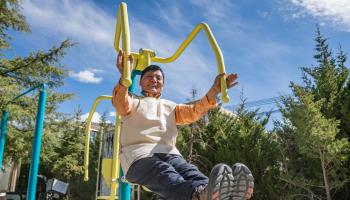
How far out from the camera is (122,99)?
223 cm

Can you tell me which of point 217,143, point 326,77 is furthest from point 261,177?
point 326,77

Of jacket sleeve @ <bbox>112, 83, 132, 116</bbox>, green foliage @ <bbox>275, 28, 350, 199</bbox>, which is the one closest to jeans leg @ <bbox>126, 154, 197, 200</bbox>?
jacket sleeve @ <bbox>112, 83, 132, 116</bbox>

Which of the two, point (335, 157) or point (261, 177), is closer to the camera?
point (335, 157)

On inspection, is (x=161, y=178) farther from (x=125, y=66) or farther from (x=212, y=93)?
(x=212, y=93)

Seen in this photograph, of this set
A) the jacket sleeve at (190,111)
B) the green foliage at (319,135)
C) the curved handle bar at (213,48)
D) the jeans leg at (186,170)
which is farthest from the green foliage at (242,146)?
the jeans leg at (186,170)

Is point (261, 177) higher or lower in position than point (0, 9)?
lower

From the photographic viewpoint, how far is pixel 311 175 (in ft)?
23.6

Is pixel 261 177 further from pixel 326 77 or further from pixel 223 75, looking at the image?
pixel 223 75

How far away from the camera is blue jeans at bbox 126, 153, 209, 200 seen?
1825mm

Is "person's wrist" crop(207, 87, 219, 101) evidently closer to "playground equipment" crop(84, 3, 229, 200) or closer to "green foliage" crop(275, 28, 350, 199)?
"playground equipment" crop(84, 3, 229, 200)

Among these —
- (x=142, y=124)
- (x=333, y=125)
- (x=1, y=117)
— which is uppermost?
(x=1, y=117)

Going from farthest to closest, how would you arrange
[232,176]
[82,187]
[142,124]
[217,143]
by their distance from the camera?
[82,187], [217,143], [142,124], [232,176]

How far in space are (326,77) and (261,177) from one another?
259 centimetres

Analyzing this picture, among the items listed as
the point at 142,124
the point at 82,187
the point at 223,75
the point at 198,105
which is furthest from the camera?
the point at 82,187
